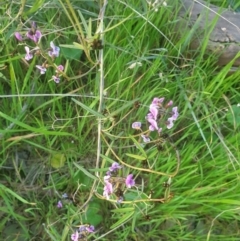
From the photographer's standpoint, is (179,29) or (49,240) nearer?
(49,240)

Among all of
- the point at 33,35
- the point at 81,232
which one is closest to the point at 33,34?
the point at 33,35

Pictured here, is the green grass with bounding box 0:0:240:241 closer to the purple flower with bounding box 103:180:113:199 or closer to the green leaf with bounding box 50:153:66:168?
the green leaf with bounding box 50:153:66:168

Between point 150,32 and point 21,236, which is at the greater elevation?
point 150,32

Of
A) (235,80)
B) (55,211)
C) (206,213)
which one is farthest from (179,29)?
(55,211)

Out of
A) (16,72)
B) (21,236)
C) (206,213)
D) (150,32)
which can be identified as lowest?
(21,236)

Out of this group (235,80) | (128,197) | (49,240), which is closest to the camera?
(128,197)

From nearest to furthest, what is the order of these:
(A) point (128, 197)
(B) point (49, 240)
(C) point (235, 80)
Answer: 1. (A) point (128, 197)
2. (B) point (49, 240)
3. (C) point (235, 80)

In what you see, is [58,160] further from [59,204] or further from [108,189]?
[108,189]

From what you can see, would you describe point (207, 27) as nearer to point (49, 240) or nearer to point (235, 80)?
point (235, 80)

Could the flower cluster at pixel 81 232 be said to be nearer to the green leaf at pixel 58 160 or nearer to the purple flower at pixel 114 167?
the purple flower at pixel 114 167
